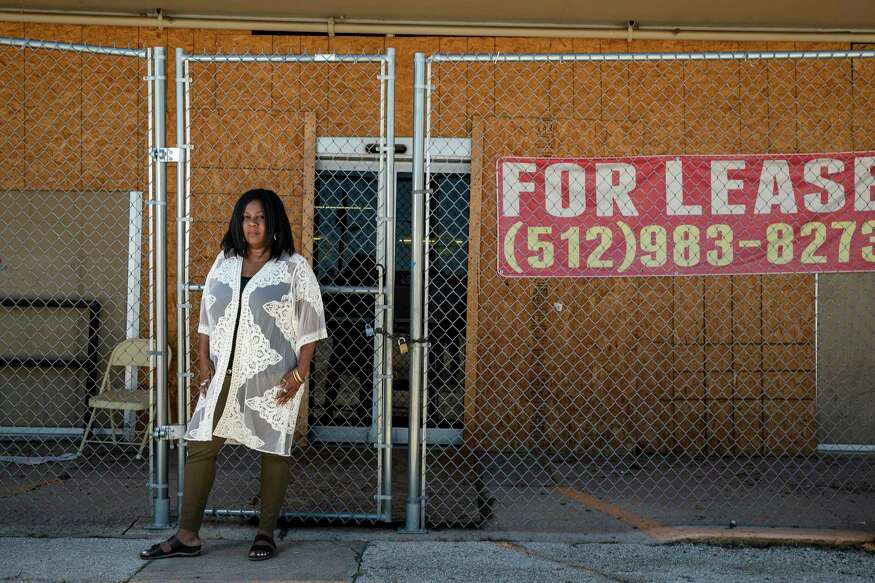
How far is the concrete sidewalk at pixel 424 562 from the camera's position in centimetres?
427

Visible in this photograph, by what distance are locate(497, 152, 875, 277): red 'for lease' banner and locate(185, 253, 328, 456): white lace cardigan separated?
1369mm

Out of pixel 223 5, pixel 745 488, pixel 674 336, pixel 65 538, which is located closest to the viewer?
pixel 65 538

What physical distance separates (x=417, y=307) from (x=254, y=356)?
99 centimetres

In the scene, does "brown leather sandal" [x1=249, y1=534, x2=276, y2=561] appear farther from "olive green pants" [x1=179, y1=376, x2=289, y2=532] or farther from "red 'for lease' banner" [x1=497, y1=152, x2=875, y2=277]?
"red 'for lease' banner" [x1=497, y1=152, x2=875, y2=277]

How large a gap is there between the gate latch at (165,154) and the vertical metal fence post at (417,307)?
1350 mm

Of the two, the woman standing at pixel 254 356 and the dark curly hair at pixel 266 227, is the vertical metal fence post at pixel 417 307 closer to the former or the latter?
the woman standing at pixel 254 356

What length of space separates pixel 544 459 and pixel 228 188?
11.8ft

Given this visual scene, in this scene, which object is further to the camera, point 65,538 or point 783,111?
point 783,111

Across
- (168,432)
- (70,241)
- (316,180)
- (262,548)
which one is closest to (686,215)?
(262,548)

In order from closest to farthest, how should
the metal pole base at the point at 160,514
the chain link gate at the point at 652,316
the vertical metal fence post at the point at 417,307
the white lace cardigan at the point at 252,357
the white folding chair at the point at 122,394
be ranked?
the white lace cardigan at the point at 252,357 < the vertical metal fence post at the point at 417,307 < the metal pole base at the point at 160,514 < the white folding chair at the point at 122,394 < the chain link gate at the point at 652,316

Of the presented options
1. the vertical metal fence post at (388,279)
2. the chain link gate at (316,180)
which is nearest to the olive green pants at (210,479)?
the vertical metal fence post at (388,279)

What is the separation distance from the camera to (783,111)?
7531 mm

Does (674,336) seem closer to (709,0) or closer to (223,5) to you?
(709,0)

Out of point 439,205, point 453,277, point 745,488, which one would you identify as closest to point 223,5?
point 439,205
